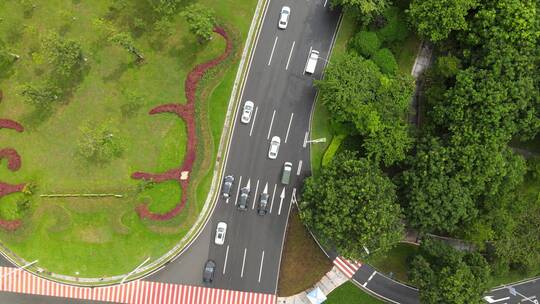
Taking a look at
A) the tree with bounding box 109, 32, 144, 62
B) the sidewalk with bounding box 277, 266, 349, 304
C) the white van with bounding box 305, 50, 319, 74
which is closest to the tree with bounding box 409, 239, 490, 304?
the sidewalk with bounding box 277, 266, 349, 304

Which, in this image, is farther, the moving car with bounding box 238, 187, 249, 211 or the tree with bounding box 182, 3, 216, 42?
the moving car with bounding box 238, 187, 249, 211

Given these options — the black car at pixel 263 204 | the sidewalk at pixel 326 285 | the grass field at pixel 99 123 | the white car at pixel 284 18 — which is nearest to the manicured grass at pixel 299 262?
the sidewalk at pixel 326 285

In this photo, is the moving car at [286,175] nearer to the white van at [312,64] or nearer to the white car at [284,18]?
the white van at [312,64]

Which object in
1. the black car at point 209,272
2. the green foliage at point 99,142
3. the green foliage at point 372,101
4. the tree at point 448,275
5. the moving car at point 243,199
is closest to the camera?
the tree at point 448,275

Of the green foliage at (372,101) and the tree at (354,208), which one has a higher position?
the green foliage at (372,101)

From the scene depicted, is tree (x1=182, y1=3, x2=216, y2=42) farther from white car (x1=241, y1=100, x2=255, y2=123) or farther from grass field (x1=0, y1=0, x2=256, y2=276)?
white car (x1=241, y1=100, x2=255, y2=123)

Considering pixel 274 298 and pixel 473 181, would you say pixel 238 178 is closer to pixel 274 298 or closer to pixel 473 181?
pixel 274 298
